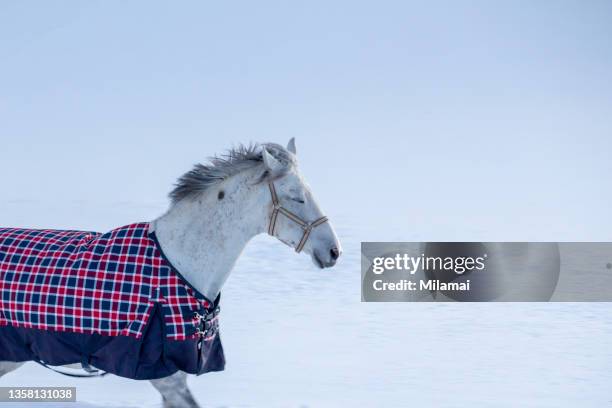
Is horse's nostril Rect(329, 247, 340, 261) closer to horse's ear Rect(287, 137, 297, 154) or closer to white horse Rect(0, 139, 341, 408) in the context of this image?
white horse Rect(0, 139, 341, 408)

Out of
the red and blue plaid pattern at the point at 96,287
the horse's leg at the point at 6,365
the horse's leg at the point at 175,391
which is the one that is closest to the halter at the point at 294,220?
the red and blue plaid pattern at the point at 96,287

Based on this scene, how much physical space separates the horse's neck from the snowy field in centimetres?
130

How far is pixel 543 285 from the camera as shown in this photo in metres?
7.22

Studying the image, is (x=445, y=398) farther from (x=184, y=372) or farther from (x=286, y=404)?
(x=184, y=372)

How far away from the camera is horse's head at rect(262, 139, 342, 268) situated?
3.23 m

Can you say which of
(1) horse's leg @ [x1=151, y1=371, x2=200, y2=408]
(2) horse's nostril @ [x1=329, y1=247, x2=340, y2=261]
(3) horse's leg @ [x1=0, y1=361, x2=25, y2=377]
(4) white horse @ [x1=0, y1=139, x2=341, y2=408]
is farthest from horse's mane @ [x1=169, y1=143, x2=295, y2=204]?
(3) horse's leg @ [x1=0, y1=361, x2=25, y2=377]

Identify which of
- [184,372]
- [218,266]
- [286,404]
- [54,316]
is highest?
[218,266]

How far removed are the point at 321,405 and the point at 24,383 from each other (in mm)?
1927

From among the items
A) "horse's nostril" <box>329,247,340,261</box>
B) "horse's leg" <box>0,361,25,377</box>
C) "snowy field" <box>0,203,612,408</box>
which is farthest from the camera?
"snowy field" <box>0,203,612,408</box>

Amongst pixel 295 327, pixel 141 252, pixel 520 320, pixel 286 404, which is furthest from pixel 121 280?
pixel 520 320

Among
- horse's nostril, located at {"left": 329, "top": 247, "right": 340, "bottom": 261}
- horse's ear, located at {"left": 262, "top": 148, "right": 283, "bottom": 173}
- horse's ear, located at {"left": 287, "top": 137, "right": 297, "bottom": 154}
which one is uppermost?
horse's ear, located at {"left": 287, "top": 137, "right": 297, "bottom": 154}

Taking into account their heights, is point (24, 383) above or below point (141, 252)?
below

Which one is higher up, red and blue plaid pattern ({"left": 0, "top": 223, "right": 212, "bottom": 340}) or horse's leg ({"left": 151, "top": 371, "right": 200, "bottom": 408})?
red and blue plaid pattern ({"left": 0, "top": 223, "right": 212, "bottom": 340})

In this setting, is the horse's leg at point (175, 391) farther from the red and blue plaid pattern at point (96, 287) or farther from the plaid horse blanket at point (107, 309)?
the red and blue plaid pattern at point (96, 287)
